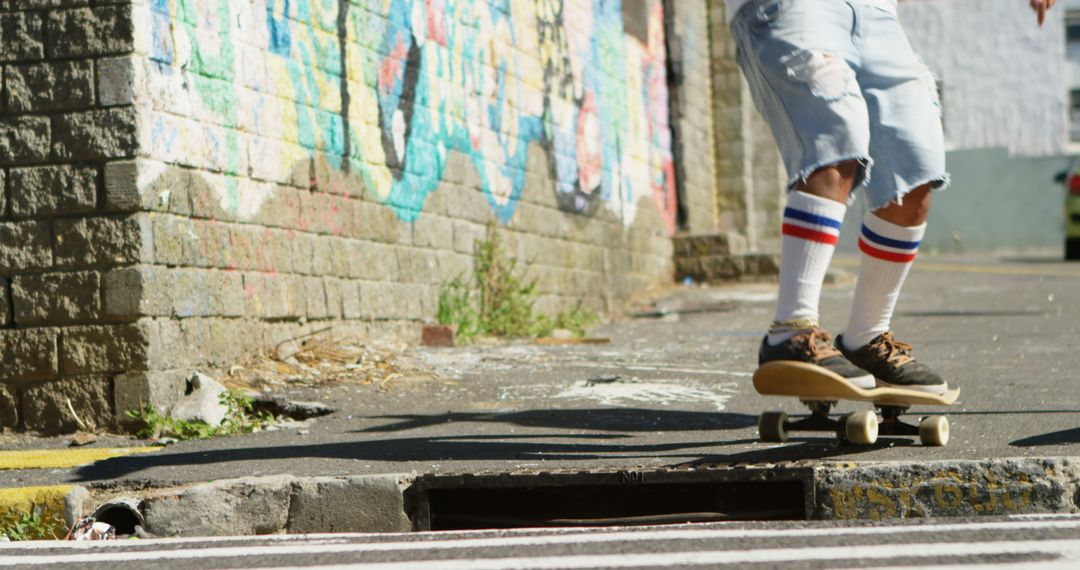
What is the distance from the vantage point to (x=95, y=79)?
6.05 meters

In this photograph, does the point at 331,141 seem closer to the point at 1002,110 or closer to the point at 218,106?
the point at 218,106

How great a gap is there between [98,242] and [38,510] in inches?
79.5

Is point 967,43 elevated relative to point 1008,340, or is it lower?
elevated

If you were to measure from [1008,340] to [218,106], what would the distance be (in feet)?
15.7

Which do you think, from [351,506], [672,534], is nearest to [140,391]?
[351,506]

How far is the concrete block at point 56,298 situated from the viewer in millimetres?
6062

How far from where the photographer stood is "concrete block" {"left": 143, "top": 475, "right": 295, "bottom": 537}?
4.08 m

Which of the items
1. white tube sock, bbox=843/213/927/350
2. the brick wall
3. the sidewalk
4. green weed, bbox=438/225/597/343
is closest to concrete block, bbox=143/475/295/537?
the sidewalk

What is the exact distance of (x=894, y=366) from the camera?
14.6 feet

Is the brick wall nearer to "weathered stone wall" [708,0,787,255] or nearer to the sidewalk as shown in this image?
"weathered stone wall" [708,0,787,255]

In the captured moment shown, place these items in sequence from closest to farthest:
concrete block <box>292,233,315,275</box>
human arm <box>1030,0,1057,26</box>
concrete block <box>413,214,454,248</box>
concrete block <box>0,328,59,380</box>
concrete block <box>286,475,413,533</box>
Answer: concrete block <box>286,475,413,533</box> → human arm <box>1030,0,1057,26</box> → concrete block <box>0,328,59,380</box> → concrete block <box>292,233,315,275</box> → concrete block <box>413,214,454,248</box>

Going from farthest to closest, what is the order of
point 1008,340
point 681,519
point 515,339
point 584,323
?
1. point 584,323
2. point 515,339
3. point 1008,340
4. point 681,519

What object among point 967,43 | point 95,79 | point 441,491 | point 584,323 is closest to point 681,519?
point 441,491

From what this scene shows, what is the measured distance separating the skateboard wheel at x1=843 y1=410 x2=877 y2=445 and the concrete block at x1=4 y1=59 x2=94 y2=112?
11.9ft
